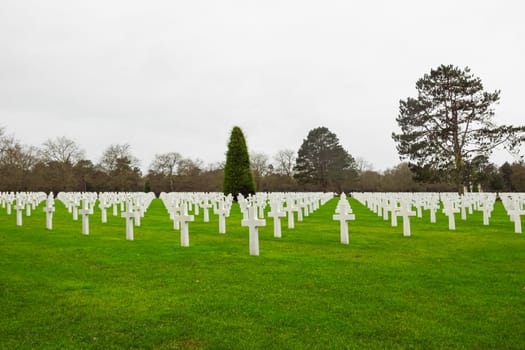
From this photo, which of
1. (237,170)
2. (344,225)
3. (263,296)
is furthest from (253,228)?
(237,170)

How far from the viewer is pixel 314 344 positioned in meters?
3.58

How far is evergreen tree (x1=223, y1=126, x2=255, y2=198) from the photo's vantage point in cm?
3122

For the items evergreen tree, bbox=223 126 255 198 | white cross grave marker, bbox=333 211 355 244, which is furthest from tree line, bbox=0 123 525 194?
white cross grave marker, bbox=333 211 355 244

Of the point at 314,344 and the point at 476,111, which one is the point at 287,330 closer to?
the point at 314,344

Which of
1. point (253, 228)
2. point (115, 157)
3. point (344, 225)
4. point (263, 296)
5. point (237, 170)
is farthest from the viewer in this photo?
point (115, 157)

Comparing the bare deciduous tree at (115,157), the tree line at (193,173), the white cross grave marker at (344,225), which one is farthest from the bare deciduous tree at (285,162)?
the white cross grave marker at (344,225)

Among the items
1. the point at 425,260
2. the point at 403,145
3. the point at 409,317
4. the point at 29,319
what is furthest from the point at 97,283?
the point at 403,145

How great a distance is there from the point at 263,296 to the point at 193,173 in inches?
2411

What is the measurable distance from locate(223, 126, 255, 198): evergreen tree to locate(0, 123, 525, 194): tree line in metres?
19.0

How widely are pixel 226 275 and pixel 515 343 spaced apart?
3758mm

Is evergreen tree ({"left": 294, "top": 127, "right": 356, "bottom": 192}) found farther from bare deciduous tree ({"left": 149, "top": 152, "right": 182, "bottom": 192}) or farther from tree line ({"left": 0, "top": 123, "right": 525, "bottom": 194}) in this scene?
bare deciduous tree ({"left": 149, "top": 152, "right": 182, "bottom": 192})

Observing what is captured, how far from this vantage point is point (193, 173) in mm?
65375

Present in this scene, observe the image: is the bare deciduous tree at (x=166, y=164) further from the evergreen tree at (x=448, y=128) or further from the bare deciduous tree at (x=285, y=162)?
the evergreen tree at (x=448, y=128)

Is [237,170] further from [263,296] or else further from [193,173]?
[193,173]
